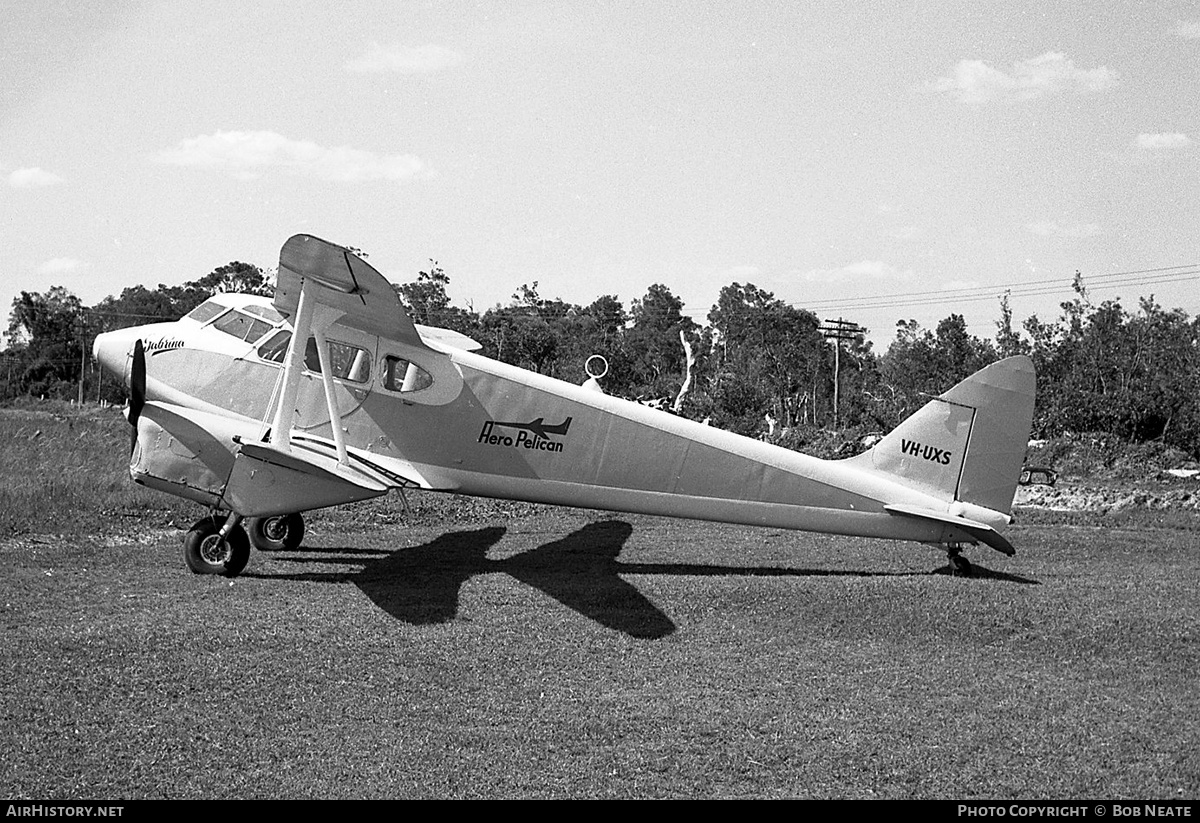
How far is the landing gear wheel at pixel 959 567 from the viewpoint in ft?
36.9

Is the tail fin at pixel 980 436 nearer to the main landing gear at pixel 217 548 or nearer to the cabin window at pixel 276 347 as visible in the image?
the cabin window at pixel 276 347

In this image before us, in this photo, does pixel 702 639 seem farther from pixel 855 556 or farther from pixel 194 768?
pixel 855 556

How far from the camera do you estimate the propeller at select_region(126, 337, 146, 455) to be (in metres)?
10.5

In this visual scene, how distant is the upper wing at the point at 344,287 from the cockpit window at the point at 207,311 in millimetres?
1257

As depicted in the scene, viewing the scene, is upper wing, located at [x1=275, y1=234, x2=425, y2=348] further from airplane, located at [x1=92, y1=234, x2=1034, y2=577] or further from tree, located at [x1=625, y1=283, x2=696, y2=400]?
tree, located at [x1=625, y1=283, x2=696, y2=400]

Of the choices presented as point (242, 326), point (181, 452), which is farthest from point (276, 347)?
point (181, 452)

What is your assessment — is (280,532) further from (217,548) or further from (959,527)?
(959,527)

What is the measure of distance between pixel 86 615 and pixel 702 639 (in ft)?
17.0

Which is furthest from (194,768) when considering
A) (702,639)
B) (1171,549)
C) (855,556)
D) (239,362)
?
(1171,549)

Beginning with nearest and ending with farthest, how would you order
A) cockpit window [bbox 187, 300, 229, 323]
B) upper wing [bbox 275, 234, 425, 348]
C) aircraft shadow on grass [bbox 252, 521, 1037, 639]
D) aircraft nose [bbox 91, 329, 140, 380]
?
1. upper wing [bbox 275, 234, 425, 348]
2. aircraft shadow on grass [bbox 252, 521, 1037, 639]
3. cockpit window [bbox 187, 300, 229, 323]
4. aircraft nose [bbox 91, 329, 140, 380]

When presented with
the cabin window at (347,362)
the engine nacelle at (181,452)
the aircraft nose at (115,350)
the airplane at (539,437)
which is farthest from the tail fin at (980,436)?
the aircraft nose at (115,350)

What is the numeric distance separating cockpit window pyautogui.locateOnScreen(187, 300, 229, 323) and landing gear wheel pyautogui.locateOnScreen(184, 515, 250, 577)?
272cm

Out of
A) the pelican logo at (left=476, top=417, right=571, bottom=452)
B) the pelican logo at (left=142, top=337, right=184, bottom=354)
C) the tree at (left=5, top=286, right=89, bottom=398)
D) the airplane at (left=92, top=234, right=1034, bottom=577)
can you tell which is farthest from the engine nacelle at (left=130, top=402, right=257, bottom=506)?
the tree at (left=5, top=286, right=89, bottom=398)

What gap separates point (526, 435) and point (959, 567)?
16.0 ft
